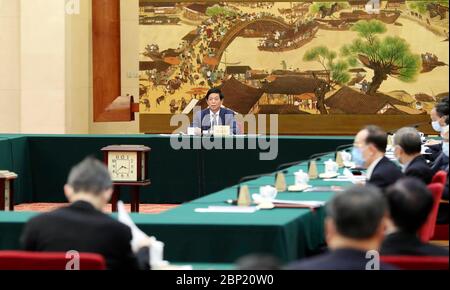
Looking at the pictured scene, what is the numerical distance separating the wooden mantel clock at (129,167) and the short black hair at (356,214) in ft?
32.1

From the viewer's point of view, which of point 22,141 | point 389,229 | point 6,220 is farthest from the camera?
point 22,141

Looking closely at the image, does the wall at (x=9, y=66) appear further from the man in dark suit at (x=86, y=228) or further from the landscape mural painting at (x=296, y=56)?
the man in dark suit at (x=86, y=228)

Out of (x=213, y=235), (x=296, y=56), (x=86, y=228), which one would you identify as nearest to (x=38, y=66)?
(x=296, y=56)

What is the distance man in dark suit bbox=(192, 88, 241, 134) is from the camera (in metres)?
16.0

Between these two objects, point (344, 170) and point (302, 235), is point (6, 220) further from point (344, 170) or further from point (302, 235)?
point (344, 170)

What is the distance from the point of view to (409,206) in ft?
17.3

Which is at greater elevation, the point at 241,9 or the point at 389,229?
the point at 241,9

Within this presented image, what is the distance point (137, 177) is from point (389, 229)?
8980 mm

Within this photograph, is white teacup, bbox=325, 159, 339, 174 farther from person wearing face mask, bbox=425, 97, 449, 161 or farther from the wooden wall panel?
the wooden wall panel

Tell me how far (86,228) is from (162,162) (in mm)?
10402

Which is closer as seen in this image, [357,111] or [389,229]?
[389,229]

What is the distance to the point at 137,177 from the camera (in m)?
14.2

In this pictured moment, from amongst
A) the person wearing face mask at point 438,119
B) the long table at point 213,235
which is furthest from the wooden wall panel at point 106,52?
the long table at point 213,235
